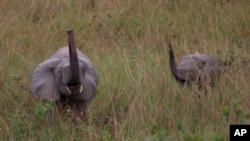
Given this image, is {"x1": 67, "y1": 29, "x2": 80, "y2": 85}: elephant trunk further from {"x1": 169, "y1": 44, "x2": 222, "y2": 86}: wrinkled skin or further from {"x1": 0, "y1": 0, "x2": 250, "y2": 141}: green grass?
{"x1": 169, "y1": 44, "x2": 222, "y2": 86}: wrinkled skin

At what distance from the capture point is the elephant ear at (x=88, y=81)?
5.45 meters

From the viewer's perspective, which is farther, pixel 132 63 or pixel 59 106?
pixel 132 63

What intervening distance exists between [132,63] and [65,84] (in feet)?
5.75

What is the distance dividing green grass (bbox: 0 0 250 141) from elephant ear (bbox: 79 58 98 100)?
0.20 m

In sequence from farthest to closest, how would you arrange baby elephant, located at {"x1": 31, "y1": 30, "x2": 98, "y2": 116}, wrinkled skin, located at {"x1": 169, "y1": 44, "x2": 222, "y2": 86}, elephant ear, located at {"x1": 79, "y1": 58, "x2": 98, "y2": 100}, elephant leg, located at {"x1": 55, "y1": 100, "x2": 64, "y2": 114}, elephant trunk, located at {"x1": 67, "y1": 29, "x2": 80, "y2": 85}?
wrinkled skin, located at {"x1": 169, "y1": 44, "x2": 222, "y2": 86} < elephant leg, located at {"x1": 55, "y1": 100, "x2": 64, "y2": 114} < elephant ear, located at {"x1": 79, "y1": 58, "x2": 98, "y2": 100} < baby elephant, located at {"x1": 31, "y1": 30, "x2": 98, "y2": 116} < elephant trunk, located at {"x1": 67, "y1": 29, "x2": 80, "y2": 85}

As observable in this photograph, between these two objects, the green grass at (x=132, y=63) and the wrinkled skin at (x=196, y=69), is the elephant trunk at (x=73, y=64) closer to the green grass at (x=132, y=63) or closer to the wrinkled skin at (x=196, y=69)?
the green grass at (x=132, y=63)

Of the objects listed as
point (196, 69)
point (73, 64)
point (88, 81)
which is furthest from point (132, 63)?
point (73, 64)

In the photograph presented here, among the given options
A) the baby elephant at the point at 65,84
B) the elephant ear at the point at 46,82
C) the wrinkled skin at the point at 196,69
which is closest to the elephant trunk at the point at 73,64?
the baby elephant at the point at 65,84

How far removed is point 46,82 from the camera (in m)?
5.62

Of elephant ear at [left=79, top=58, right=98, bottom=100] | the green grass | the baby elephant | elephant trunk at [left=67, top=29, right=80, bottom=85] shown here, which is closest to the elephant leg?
the baby elephant

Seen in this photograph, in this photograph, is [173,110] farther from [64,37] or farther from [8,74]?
[64,37]

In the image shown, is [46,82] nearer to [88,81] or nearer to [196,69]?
[88,81]

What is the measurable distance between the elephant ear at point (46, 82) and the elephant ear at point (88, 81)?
218 millimetres

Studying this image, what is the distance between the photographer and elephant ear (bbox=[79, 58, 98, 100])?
5453mm
